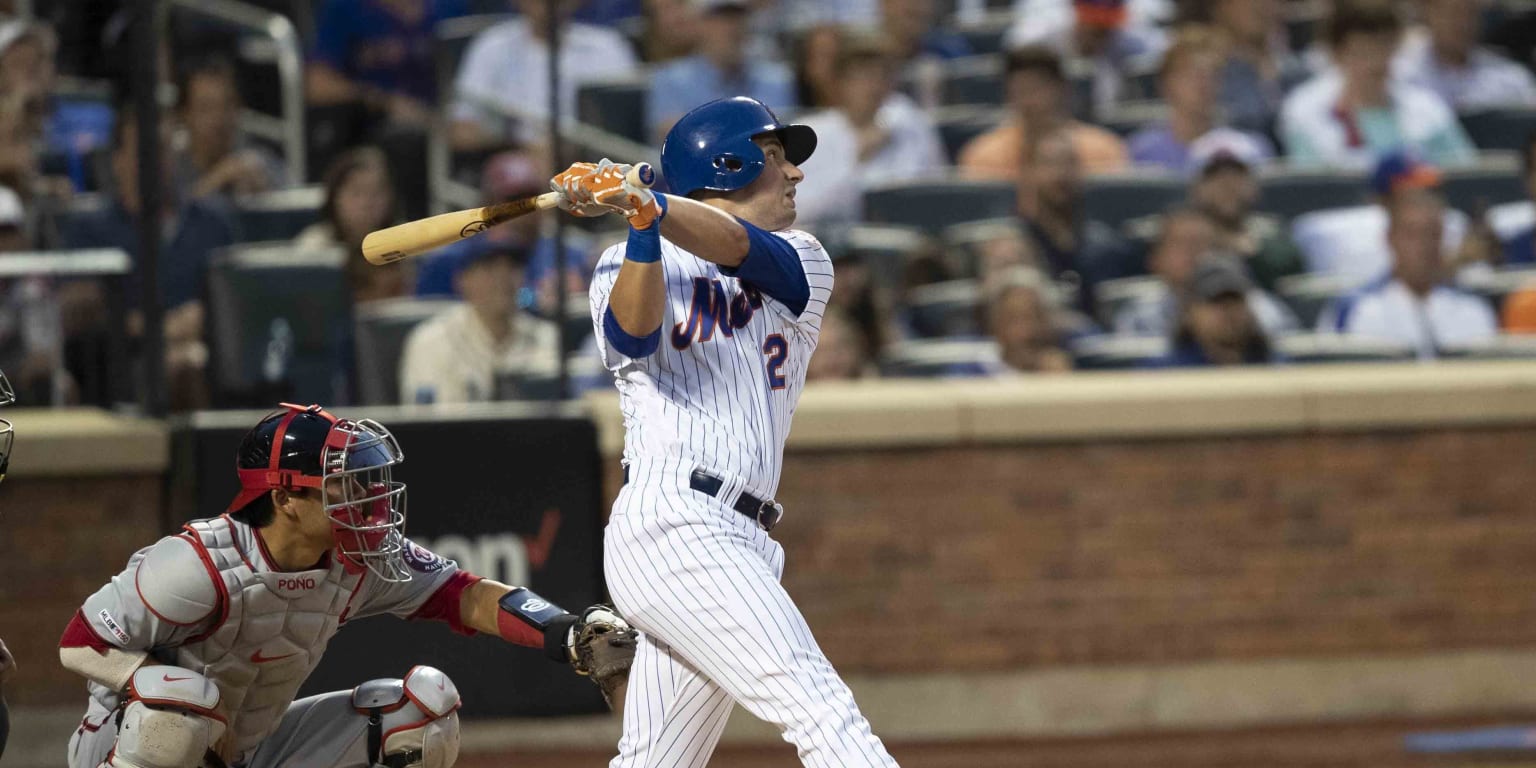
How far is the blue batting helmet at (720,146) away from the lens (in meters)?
3.91

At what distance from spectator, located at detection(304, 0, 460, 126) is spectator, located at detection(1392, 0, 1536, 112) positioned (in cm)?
442

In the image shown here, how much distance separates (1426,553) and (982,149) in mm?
2458

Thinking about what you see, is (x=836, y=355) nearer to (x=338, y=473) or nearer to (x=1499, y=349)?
(x=1499, y=349)

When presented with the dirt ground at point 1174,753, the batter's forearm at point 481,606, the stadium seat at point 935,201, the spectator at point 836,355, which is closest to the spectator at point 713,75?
the stadium seat at point 935,201

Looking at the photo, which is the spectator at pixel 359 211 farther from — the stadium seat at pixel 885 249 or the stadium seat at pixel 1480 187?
the stadium seat at pixel 1480 187

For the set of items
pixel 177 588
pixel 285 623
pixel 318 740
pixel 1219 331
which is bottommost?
pixel 318 740

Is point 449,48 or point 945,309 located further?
point 449,48

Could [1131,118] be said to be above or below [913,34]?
below

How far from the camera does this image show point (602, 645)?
4.01 metres

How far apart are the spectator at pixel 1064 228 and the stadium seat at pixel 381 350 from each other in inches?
99.8

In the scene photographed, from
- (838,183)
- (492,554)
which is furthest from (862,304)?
(492,554)

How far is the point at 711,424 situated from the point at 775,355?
23 centimetres

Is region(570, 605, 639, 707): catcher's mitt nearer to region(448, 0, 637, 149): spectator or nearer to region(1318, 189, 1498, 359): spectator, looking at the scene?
region(448, 0, 637, 149): spectator

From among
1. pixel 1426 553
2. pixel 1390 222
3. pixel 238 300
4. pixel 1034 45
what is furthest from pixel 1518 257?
pixel 238 300
